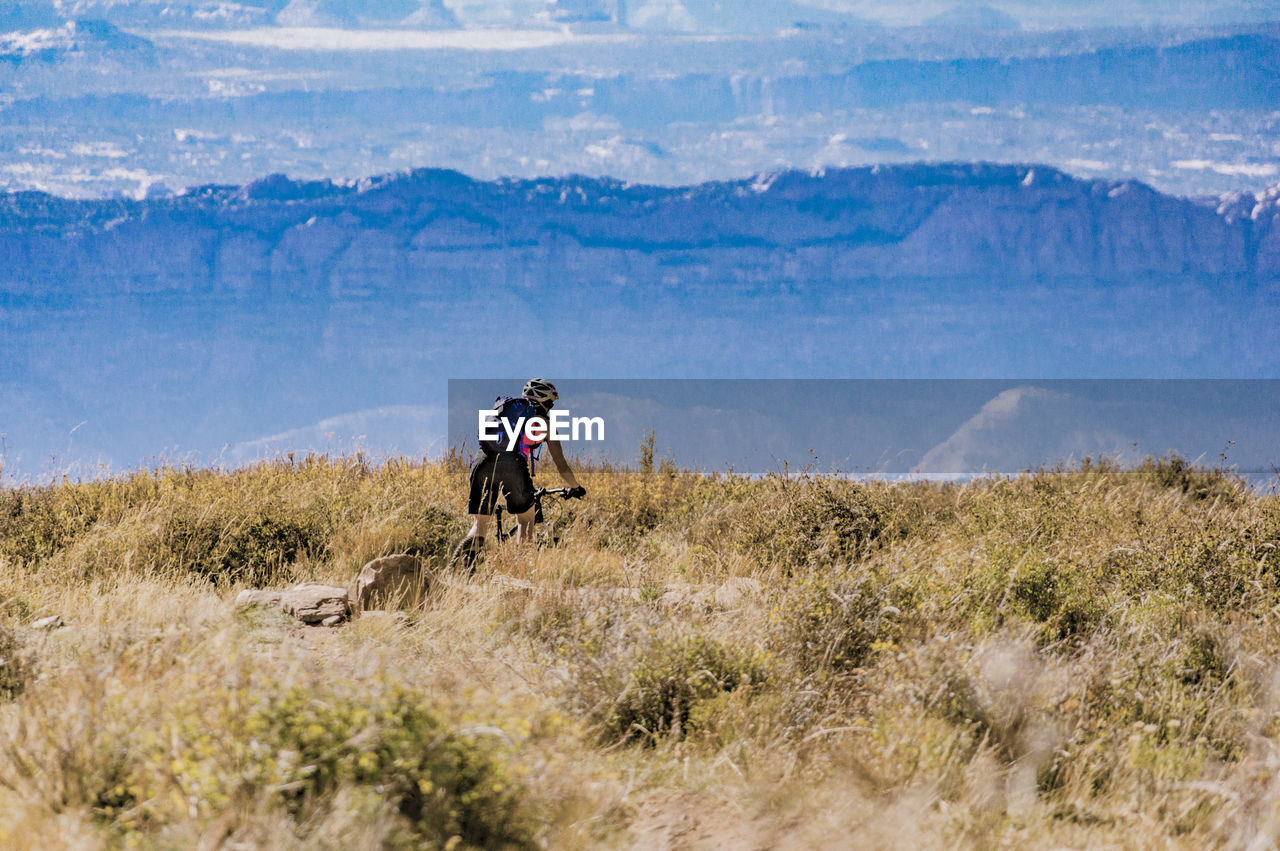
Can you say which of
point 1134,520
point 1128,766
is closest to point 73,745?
point 1128,766

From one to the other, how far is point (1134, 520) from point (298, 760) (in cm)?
1014

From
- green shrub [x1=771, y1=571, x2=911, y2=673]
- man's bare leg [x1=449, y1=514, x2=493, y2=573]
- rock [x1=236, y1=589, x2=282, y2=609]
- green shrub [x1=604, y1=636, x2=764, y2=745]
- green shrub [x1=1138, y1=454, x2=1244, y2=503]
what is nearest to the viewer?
green shrub [x1=604, y1=636, x2=764, y2=745]

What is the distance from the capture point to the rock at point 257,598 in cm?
832

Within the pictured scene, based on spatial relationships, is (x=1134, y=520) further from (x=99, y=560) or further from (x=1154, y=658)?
(x=99, y=560)

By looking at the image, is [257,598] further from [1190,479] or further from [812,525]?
[1190,479]

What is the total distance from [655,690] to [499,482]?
4.60 m

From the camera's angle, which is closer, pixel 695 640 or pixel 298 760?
pixel 298 760

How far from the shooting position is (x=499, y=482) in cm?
989

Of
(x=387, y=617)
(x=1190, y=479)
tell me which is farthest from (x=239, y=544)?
(x=1190, y=479)

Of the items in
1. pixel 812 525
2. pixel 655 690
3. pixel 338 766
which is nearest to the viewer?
pixel 338 766

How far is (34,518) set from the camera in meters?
10.8

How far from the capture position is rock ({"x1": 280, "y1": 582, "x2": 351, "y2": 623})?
820 centimetres

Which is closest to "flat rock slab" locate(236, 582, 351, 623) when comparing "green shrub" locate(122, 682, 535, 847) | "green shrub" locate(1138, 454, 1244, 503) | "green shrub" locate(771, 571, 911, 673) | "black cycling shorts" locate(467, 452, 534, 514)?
"black cycling shorts" locate(467, 452, 534, 514)

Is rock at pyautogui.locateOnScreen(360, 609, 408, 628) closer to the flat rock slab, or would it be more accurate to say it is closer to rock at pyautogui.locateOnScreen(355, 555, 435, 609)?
rock at pyautogui.locateOnScreen(355, 555, 435, 609)
